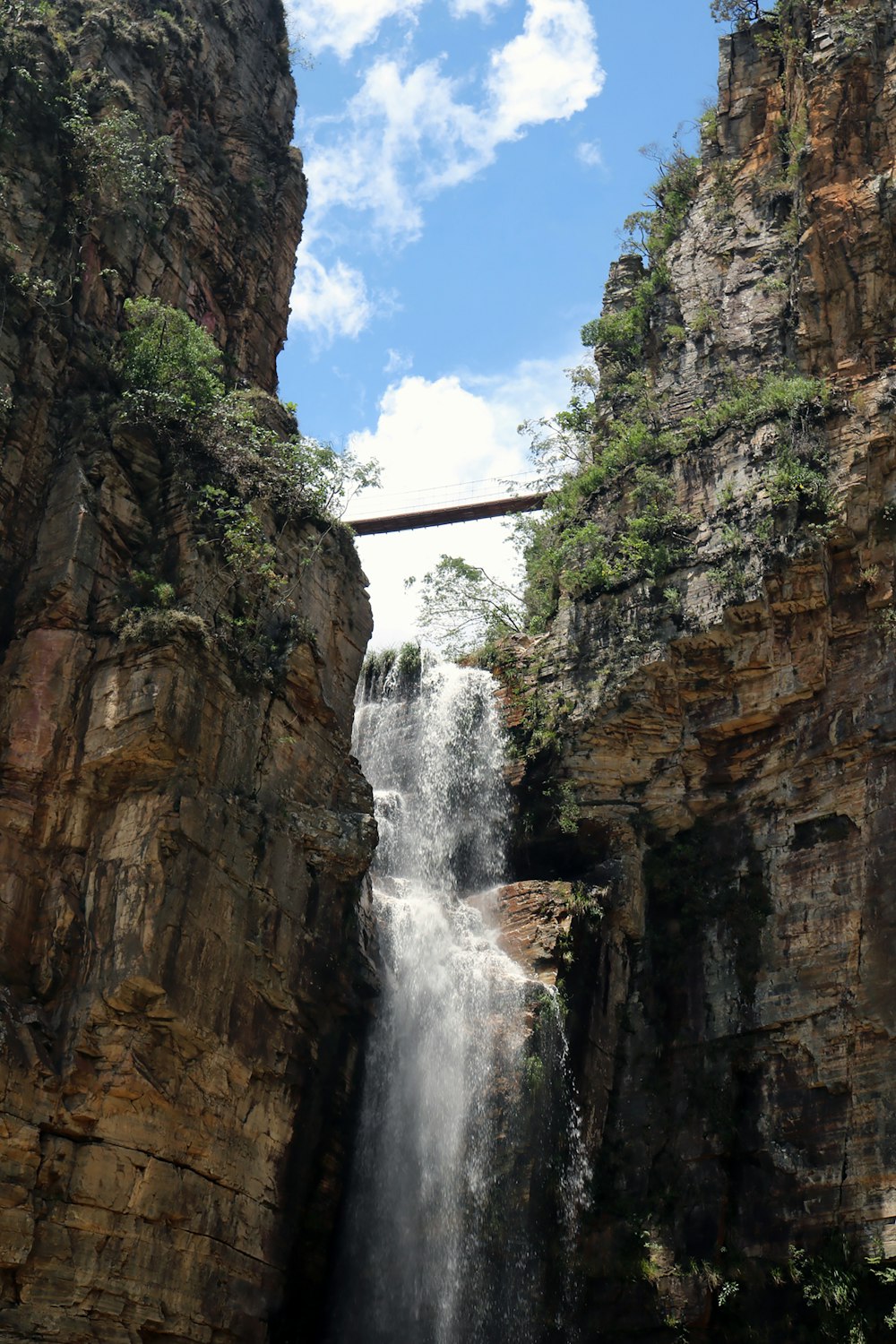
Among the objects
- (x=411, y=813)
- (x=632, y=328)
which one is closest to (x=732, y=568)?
(x=411, y=813)

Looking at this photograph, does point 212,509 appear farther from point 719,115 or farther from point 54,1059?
point 719,115

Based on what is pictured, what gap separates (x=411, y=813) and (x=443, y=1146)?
7999 millimetres

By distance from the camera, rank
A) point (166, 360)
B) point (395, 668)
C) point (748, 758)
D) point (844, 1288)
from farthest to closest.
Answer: point (395, 668), point (748, 758), point (166, 360), point (844, 1288)

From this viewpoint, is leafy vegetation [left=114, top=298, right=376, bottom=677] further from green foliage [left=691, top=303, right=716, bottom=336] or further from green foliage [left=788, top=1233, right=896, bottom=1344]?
green foliage [left=788, top=1233, right=896, bottom=1344]

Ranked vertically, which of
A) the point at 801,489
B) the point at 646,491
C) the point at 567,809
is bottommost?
the point at 567,809

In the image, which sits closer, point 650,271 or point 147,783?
point 147,783

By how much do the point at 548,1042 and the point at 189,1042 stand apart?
7.97m

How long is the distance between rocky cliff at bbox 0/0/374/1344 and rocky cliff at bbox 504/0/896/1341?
5.86m

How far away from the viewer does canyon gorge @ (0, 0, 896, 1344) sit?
20094mm

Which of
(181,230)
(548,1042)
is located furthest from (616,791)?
(181,230)

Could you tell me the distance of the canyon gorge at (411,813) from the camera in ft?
65.9

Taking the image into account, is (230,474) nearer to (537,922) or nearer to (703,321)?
(537,922)

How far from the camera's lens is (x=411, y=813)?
100 feet

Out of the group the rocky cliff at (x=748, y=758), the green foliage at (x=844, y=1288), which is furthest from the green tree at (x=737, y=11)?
the green foliage at (x=844, y=1288)
